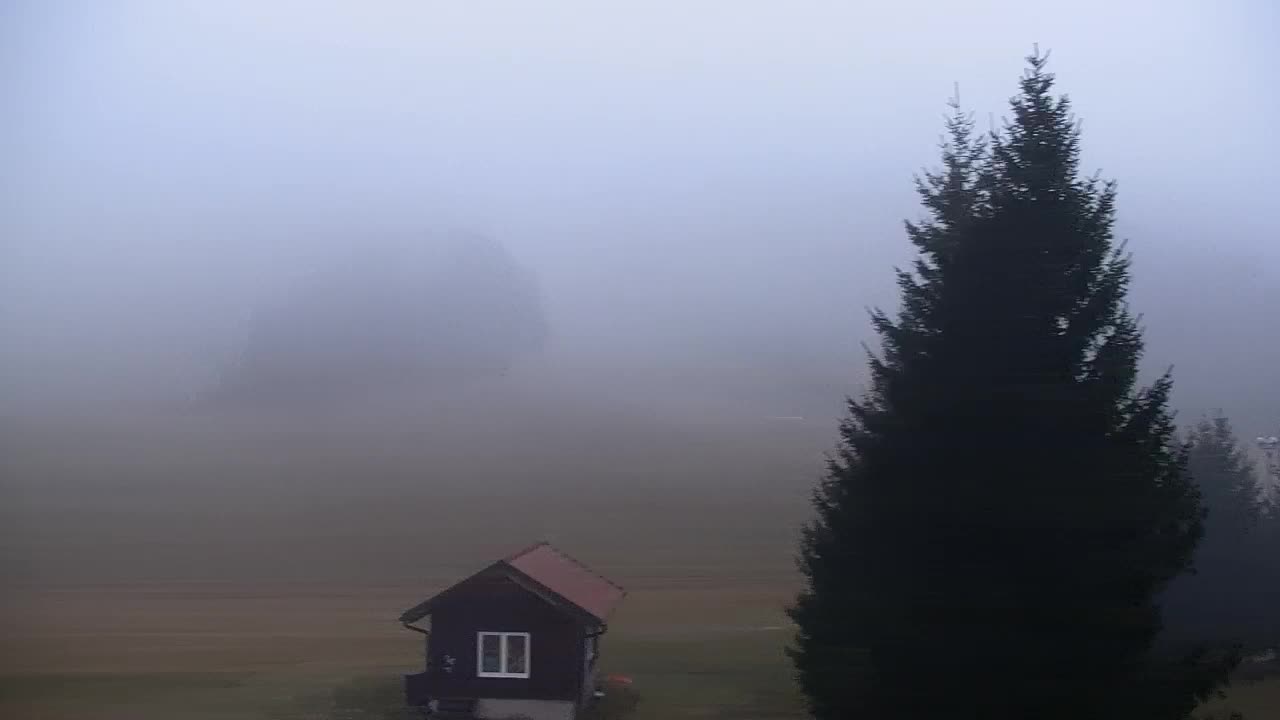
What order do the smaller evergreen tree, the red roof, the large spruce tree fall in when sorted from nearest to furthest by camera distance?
the large spruce tree, the red roof, the smaller evergreen tree

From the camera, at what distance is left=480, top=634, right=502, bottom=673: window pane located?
22.5 feet

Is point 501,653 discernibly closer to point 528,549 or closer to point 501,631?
point 501,631

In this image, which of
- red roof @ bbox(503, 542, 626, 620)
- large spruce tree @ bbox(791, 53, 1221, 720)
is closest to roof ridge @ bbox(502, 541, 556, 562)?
red roof @ bbox(503, 542, 626, 620)

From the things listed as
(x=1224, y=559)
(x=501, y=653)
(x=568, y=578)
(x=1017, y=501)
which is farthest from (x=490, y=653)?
(x=1224, y=559)

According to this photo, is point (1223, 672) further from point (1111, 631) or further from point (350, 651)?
point (350, 651)

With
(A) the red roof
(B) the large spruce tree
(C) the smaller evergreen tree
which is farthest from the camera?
(C) the smaller evergreen tree

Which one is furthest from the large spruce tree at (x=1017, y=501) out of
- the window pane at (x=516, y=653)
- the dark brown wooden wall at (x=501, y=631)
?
the window pane at (x=516, y=653)

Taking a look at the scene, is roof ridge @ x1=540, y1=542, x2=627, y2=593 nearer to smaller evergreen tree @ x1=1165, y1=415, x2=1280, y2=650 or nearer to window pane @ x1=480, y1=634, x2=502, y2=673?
window pane @ x1=480, y1=634, x2=502, y2=673

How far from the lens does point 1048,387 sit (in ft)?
13.8

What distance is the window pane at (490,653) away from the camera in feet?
22.5

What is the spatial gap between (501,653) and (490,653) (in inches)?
4.2

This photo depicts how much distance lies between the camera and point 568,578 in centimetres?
762

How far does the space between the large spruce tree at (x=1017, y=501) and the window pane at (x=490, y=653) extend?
2.97 meters

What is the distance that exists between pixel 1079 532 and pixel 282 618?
6935mm
